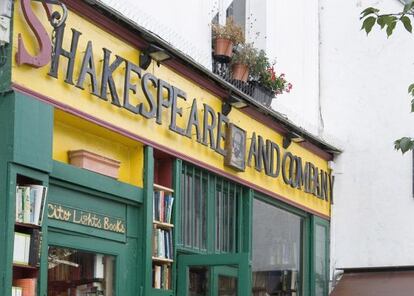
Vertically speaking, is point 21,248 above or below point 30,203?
below

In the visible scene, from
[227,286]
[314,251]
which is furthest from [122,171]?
[314,251]

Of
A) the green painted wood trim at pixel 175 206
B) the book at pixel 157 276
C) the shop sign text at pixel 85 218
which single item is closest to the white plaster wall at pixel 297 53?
the green painted wood trim at pixel 175 206

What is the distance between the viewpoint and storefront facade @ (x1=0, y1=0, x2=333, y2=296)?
6.89m

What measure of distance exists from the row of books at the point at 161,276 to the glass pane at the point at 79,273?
0.61m

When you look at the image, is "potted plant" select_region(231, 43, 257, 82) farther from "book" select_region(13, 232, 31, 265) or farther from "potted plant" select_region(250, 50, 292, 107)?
"book" select_region(13, 232, 31, 265)

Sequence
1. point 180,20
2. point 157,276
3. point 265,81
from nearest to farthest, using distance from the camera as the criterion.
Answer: point 157,276 < point 180,20 < point 265,81

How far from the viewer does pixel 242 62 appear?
34.7 ft

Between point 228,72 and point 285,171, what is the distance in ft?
5.76

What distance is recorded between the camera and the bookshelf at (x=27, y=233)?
6734 millimetres

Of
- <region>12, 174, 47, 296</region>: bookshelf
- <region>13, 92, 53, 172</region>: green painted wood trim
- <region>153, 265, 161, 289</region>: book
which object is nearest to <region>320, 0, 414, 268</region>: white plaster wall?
<region>153, 265, 161, 289</region>: book

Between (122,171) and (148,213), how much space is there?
0.48m

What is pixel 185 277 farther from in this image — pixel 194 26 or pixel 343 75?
pixel 343 75

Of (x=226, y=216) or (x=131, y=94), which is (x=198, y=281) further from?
(x=131, y=94)

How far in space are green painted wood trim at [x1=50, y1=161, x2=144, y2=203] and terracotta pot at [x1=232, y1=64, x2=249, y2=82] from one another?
2.56 metres
